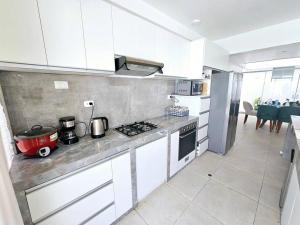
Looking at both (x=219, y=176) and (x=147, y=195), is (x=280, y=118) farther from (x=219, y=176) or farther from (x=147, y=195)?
(x=147, y=195)

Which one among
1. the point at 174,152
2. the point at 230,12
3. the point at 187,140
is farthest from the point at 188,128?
the point at 230,12

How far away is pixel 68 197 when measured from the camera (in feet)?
3.44

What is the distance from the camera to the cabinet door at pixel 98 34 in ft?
3.97

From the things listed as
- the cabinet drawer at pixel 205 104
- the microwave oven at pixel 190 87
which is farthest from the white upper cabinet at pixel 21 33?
the cabinet drawer at pixel 205 104

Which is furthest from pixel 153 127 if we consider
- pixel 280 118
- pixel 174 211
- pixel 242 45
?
pixel 280 118

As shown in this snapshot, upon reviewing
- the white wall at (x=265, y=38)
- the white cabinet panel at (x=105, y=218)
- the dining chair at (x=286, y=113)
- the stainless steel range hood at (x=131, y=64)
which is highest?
the white wall at (x=265, y=38)

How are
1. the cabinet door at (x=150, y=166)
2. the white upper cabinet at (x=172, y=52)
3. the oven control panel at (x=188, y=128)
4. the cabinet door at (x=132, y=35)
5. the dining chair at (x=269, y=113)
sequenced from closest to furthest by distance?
the cabinet door at (x=132, y=35) < the cabinet door at (x=150, y=166) < the white upper cabinet at (x=172, y=52) < the oven control panel at (x=188, y=128) < the dining chair at (x=269, y=113)

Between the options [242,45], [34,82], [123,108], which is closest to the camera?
[34,82]

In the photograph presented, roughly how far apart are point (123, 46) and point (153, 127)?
108cm

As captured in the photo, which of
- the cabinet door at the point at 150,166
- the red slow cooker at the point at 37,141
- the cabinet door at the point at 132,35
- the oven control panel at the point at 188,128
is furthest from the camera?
the oven control panel at the point at 188,128

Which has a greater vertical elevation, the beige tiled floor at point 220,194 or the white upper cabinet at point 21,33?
the white upper cabinet at point 21,33

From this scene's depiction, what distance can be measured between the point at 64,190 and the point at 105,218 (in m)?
0.59

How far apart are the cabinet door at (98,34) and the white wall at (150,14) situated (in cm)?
17

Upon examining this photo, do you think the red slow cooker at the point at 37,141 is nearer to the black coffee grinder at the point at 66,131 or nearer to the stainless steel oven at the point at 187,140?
the black coffee grinder at the point at 66,131
